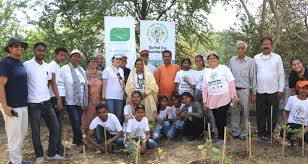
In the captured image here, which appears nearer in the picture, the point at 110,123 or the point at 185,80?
the point at 110,123

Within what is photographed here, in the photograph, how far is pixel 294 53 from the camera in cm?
1283

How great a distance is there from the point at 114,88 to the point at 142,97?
551mm

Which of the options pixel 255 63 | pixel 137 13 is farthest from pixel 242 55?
pixel 137 13

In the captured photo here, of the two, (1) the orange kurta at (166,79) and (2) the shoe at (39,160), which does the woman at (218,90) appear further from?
(2) the shoe at (39,160)

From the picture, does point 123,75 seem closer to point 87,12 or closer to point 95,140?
point 95,140

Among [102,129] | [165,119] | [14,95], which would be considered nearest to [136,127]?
[102,129]

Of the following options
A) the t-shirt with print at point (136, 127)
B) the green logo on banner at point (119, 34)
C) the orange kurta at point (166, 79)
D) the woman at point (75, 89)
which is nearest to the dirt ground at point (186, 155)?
the t-shirt with print at point (136, 127)

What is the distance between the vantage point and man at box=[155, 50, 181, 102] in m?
7.63

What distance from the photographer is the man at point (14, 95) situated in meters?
5.35

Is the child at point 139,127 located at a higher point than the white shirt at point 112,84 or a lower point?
lower

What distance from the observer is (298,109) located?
6777mm

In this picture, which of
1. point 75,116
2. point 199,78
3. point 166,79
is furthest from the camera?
point 166,79

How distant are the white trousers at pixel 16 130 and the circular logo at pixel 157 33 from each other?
4196 mm

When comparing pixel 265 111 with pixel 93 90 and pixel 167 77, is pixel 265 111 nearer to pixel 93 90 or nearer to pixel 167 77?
pixel 167 77
